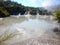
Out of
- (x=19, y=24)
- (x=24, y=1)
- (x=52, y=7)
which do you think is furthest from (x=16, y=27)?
(x=52, y=7)

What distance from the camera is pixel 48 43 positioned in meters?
1.35

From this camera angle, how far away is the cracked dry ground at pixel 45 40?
1.34 m

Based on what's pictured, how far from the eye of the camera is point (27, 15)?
1.51m

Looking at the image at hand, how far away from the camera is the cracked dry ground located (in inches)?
52.9

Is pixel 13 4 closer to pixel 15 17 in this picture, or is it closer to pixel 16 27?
pixel 15 17

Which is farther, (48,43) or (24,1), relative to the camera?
(24,1)

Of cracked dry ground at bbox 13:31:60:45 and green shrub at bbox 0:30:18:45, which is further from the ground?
green shrub at bbox 0:30:18:45

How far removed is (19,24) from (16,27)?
5cm

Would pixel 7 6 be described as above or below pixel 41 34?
above

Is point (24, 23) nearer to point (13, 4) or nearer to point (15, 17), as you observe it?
point (15, 17)

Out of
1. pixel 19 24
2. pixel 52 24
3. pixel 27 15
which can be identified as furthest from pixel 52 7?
pixel 19 24

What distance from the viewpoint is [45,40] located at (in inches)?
53.9

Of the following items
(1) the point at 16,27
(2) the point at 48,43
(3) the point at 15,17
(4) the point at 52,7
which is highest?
(4) the point at 52,7

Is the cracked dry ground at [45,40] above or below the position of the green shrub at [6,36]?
below
